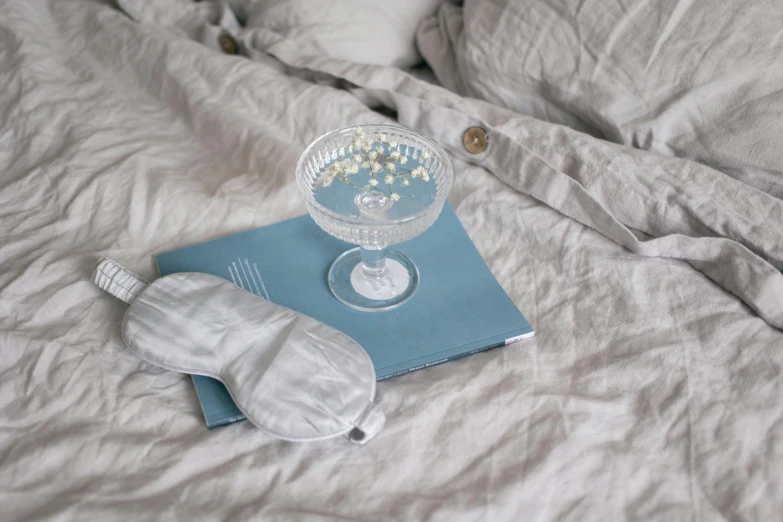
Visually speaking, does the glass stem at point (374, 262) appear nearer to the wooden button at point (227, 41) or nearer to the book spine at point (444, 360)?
the book spine at point (444, 360)

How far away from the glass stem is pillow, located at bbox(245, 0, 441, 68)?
460 millimetres

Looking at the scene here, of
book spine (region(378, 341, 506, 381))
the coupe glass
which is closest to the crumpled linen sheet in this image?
book spine (region(378, 341, 506, 381))

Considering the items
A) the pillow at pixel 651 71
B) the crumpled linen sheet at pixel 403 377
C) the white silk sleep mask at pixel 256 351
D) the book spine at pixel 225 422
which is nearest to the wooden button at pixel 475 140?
the crumpled linen sheet at pixel 403 377

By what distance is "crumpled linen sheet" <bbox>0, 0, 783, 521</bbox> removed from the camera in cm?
60

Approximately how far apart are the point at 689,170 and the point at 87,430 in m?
0.73

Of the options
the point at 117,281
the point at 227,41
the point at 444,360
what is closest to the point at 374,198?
the point at 444,360

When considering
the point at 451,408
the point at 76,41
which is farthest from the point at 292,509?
the point at 76,41

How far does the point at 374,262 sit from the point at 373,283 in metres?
0.03

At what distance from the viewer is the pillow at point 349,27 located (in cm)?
110

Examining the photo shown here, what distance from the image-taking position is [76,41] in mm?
1165

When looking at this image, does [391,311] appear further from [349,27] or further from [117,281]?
[349,27]

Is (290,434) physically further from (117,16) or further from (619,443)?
(117,16)

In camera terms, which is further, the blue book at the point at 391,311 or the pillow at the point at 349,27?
the pillow at the point at 349,27

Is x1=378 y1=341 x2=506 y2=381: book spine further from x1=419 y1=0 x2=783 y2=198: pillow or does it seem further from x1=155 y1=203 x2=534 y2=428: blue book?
x1=419 y1=0 x2=783 y2=198: pillow
